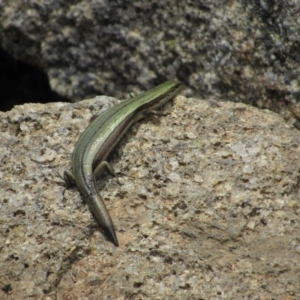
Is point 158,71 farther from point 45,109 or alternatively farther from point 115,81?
point 45,109

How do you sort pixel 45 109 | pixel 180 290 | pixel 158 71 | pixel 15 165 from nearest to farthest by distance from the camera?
pixel 180 290 → pixel 15 165 → pixel 45 109 → pixel 158 71

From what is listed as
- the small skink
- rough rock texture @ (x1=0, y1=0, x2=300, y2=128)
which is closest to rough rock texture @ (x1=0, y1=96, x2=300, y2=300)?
the small skink

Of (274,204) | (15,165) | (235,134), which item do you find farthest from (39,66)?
(274,204)

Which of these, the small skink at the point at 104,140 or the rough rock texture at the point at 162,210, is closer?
the rough rock texture at the point at 162,210

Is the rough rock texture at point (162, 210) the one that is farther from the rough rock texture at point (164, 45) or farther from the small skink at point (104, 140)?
the rough rock texture at point (164, 45)

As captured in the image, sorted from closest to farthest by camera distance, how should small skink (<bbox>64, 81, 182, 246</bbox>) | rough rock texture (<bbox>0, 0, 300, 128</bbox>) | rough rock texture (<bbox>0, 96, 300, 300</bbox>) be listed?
rough rock texture (<bbox>0, 96, 300, 300</bbox>), small skink (<bbox>64, 81, 182, 246</bbox>), rough rock texture (<bbox>0, 0, 300, 128</bbox>)

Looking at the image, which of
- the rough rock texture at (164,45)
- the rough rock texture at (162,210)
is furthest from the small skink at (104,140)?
the rough rock texture at (164,45)

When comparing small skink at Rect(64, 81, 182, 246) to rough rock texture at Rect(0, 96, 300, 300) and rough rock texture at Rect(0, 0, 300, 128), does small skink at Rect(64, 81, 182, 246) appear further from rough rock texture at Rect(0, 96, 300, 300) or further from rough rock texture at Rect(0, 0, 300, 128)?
rough rock texture at Rect(0, 0, 300, 128)
